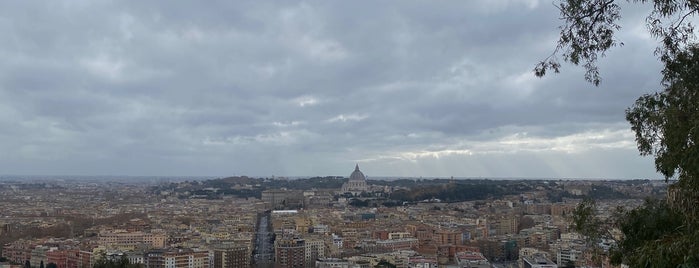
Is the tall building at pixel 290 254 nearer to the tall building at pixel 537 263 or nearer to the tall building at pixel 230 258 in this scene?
the tall building at pixel 230 258

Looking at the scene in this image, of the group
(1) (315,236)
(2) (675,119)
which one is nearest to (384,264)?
(1) (315,236)

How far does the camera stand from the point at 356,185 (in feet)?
365

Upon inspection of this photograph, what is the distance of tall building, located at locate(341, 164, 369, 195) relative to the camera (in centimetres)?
10938

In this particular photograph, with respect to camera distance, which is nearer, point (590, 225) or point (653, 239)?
point (653, 239)

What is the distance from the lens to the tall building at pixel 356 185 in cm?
→ 10938

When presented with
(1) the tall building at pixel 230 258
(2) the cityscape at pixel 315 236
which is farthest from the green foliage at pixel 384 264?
(1) the tall building at pixel 230 258

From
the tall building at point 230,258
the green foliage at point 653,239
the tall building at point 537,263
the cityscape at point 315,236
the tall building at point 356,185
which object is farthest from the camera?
the tall building at point 356,185

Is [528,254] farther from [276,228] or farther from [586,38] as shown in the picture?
[586,38]

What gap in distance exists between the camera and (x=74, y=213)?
213 ft

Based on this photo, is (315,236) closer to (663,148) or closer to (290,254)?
(290,254)

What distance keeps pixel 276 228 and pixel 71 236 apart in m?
14.8

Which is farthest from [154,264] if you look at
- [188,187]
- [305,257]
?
[188,187]

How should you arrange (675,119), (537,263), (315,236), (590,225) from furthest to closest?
(315,236)
(537,263)
(590,225)
(675,119)

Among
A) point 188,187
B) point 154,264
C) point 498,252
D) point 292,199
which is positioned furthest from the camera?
point 188,187
